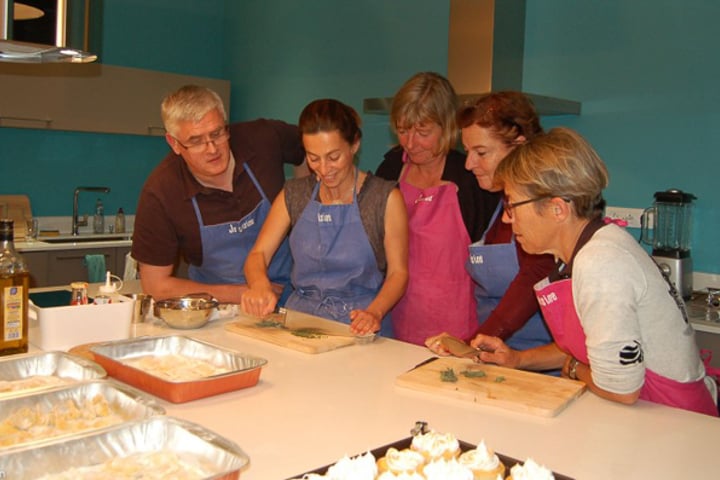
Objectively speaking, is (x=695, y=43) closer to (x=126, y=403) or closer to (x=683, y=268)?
(x=683, y=268)

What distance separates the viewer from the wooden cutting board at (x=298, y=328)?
74.1 inches

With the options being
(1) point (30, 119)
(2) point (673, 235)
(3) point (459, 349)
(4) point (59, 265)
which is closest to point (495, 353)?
(3) point (459, 349)

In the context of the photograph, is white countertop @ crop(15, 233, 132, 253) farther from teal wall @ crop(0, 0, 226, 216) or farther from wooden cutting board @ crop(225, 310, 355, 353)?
wooden cutting board @ crop(225, 310, 355, 353)

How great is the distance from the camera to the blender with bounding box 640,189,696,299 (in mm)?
3223

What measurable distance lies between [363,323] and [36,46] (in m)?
1.07

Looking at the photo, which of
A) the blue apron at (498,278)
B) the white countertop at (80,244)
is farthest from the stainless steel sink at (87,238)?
the blue apron at (498,278)

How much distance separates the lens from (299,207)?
2.37 meters

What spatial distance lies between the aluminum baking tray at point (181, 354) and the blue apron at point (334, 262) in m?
0.60

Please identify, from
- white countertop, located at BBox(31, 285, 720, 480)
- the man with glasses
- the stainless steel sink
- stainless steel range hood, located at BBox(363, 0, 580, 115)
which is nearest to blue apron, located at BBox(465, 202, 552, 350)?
white countertop, located at BBox(31, 285, 720, 480)

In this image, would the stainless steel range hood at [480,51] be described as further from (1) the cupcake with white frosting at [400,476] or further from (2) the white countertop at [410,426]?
(1) the cupcake with white frosting at [400,476]

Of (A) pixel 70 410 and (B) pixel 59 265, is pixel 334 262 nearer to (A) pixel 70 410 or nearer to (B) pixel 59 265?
(A) pixel 70 410

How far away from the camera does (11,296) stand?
1668 mm

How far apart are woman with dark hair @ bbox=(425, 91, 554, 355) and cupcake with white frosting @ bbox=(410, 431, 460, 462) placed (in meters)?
0.95

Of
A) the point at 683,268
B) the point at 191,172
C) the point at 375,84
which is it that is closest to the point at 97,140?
the point at 375,84
